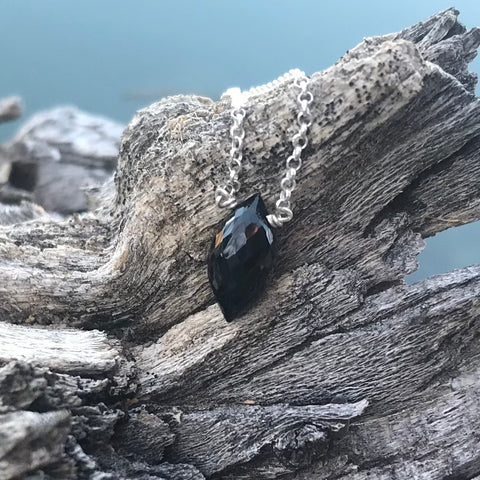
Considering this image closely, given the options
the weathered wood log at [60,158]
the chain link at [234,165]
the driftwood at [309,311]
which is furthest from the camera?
the weathered wood log at [60,158]

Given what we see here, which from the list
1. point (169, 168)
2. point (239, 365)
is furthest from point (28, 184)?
point (239, 365)

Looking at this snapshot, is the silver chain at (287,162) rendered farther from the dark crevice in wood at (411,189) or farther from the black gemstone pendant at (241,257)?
the dark crevice in wood at (411,189)

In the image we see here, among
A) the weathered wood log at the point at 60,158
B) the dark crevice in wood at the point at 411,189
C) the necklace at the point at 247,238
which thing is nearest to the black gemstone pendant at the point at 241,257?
the necklace at the point at 247,238

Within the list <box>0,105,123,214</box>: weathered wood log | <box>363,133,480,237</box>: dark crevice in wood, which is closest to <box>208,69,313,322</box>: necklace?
<box>363,133,480,237</box>: dark crevice in wood

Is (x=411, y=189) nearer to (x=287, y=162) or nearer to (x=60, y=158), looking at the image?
(x=287, y=162)

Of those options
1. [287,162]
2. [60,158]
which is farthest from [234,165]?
[60,158]
